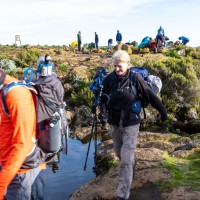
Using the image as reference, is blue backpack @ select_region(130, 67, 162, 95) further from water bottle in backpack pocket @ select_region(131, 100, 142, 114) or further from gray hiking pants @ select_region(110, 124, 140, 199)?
gray hiking pants @ select_region(110, 124, 140, 199)

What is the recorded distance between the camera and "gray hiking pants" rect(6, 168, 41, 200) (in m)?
2.83

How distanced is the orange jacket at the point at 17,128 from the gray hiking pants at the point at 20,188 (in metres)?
0.26

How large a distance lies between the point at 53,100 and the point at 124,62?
1941 millimetres

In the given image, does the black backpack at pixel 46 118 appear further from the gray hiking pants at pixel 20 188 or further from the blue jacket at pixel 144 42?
the blue jacket at pixel 144 42

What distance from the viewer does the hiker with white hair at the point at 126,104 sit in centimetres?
461

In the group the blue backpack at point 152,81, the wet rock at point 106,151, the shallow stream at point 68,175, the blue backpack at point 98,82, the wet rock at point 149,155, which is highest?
the blue backpack at point 152,81

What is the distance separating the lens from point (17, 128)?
253 centimetres

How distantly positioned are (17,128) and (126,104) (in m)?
2.38

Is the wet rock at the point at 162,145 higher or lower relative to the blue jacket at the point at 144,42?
lower

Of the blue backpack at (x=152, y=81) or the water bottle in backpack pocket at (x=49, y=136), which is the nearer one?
the water bottle in backpack pocket at (x=49, y=136)

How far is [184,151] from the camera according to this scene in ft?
22.5

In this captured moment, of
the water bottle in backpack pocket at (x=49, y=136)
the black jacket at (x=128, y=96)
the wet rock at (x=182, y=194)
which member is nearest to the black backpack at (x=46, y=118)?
the water bottle in backpack pocket at (x=49, y=136)

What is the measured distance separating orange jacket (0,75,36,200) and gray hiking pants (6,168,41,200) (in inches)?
10.2

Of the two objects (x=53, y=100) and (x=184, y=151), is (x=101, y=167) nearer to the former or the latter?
(x=184, y=151)
